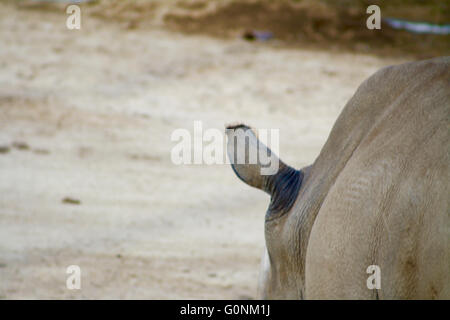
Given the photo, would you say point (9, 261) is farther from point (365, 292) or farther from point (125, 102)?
point (125, 102)

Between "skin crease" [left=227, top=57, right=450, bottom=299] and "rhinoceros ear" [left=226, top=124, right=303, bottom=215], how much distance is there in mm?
14

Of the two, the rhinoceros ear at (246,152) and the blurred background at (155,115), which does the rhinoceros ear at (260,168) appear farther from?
the blurred background at (155,115)

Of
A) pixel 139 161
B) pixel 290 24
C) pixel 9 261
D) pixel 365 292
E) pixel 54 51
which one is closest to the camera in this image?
pixel 365 292

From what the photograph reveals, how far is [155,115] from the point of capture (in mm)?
9492

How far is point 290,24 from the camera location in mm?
13453

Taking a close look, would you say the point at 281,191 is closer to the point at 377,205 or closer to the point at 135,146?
the point at 377,205

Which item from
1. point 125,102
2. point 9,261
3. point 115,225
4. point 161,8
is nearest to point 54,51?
point 125,102

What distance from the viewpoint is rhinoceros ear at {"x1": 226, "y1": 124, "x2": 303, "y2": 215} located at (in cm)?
260

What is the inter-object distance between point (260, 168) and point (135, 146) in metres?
5.97

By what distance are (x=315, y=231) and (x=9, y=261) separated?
141 inches

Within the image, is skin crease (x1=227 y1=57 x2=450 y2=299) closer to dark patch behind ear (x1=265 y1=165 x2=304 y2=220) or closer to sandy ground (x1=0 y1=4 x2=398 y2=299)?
dark patch behind ear (x1=265 y1=165 x2=304 y2=220)

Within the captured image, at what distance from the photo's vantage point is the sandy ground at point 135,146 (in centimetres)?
553

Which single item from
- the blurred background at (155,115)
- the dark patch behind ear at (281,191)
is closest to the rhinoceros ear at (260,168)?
the dark patch behind ear at (281,191)

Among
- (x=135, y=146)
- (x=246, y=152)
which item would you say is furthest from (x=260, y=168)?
(x=135, y=146)
